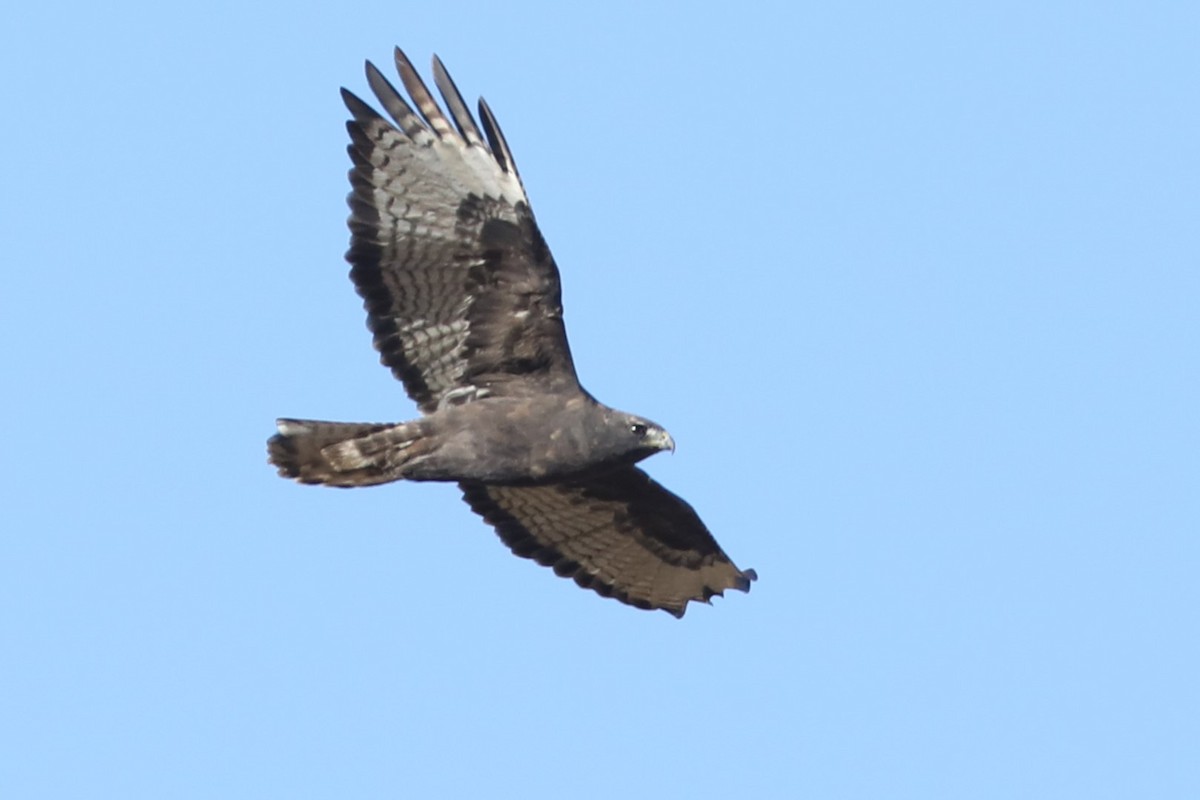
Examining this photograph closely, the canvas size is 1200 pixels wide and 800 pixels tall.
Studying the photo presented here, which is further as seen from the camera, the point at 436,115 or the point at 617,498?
the point at 617,498

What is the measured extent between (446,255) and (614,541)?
2.63 meters

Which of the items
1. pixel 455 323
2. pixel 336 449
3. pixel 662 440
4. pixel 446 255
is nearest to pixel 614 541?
pixel 662 440

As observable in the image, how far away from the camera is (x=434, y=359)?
14.1m

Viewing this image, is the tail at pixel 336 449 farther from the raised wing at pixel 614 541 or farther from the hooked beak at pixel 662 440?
the raised wing at pixel 614 541

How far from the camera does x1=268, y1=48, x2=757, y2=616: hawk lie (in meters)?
13.6

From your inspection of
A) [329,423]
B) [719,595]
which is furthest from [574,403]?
[719,595]

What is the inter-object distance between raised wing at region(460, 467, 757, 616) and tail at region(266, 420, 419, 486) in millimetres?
1682

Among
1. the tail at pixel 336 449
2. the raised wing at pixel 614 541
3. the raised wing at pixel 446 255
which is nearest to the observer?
the raised wing at pixel 446 255

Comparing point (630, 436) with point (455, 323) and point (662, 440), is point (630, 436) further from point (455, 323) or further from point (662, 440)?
point (455, 323)

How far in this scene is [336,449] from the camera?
544 inches

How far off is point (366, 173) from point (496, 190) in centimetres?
78

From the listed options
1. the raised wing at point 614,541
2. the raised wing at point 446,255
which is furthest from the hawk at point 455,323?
the raised wing at point 614,541

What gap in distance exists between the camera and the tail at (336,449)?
45.2 feet

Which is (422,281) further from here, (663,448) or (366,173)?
(663,448)
